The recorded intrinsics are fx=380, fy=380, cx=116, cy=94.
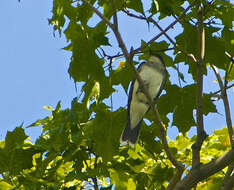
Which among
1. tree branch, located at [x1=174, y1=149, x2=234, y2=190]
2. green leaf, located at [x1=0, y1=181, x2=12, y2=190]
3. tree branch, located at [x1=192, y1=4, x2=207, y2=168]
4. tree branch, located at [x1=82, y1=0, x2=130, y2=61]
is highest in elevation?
tree branch, located at [x1=82, y1=0, x2=130, y2=61]

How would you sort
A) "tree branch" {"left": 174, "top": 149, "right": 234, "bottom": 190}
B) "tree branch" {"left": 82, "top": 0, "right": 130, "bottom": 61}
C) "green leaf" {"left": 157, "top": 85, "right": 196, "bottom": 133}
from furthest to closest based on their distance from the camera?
"green leaf" {"left": 157, "top": 85, "right": 196, "bottom": 133}
"tree branch" {"left": 174, "top": 149, "right": 234, "bottom": 190}
"tree branch" {"left": 82, "top": 0, "right": 130, "bottom": 61}

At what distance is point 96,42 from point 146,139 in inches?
38.4

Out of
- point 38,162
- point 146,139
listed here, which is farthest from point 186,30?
point 38,162

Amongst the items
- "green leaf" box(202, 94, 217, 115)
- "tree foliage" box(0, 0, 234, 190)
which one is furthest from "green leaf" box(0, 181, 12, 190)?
"green leaf" box(202, 94, 217, 115)

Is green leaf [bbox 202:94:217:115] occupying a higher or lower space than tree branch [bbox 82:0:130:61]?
lower

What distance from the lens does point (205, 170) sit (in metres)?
2.54

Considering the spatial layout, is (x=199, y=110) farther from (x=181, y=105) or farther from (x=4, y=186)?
(x=4, y=186)

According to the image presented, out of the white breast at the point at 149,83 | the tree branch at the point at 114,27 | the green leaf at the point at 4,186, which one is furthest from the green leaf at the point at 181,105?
the white breast at the point at 149,83

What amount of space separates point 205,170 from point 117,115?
2.51 feet

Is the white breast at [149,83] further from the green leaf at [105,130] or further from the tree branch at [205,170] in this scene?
the tree branch at [205,170]

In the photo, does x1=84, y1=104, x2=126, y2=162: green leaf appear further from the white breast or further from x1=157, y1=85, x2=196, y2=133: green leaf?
the white breast

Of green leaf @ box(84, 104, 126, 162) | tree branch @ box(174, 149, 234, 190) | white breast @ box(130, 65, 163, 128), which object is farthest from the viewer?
white breast @ box(130, 65, 163, 128)

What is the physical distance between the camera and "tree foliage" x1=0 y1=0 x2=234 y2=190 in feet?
8.59

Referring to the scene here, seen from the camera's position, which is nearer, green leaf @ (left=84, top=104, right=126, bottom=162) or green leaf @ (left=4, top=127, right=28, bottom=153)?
green leaf @ (left=84, top=104, right=126, bottom=162)
